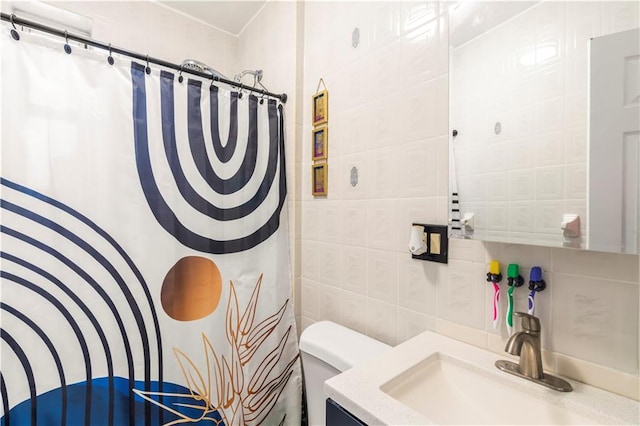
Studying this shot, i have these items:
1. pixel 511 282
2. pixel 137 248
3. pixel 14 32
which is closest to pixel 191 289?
pixel 137 248

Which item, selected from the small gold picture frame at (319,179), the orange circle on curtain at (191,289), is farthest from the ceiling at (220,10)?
the orange circle on curtain at (191,289)

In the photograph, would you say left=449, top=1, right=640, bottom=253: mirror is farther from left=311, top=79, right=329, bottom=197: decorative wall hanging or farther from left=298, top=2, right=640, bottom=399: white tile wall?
left=311, top=79, right=329, bottom=197: decorative wall hanging

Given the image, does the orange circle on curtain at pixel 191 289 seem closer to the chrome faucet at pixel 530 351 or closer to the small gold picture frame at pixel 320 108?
the small gold picture frame at pixel 320 108

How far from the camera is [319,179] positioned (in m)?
1.27

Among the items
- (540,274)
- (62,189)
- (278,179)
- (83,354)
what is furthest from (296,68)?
(83,354)

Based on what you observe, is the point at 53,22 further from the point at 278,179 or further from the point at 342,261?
the point at 342,261

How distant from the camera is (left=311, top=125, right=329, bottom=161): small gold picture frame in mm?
1251

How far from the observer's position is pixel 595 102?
1.99ft

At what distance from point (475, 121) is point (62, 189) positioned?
4.10ft

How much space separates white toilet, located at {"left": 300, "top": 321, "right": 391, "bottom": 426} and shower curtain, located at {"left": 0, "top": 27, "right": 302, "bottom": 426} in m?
0.29

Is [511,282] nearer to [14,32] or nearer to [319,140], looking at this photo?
[319,140]

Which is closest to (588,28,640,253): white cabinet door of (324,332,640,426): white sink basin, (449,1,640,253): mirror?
(449,1,640,253): mirror

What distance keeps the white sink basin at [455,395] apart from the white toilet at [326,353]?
0.18m

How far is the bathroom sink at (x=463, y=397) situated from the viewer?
0.61 metres
